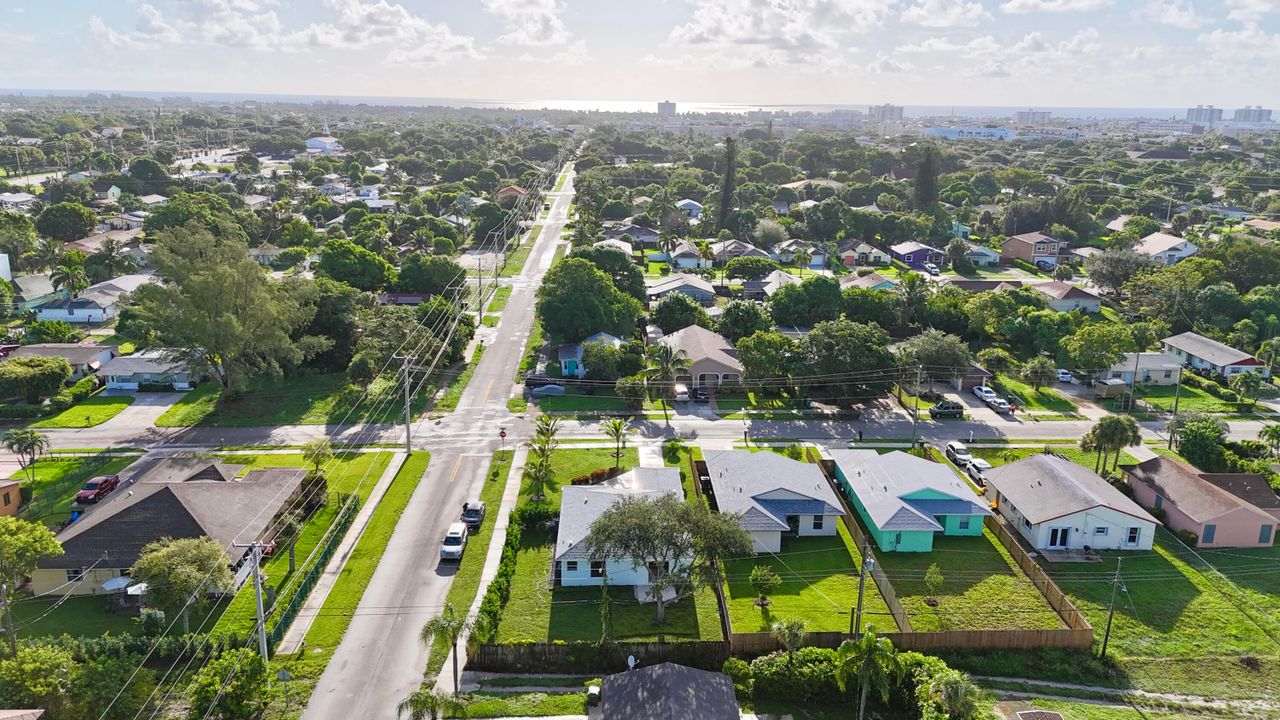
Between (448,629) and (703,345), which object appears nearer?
(448,629)

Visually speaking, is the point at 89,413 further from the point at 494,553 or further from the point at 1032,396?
the point at 1032,396

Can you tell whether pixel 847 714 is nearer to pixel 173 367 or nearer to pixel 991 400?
pixel 991 400

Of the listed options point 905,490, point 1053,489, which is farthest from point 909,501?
point 1053,489

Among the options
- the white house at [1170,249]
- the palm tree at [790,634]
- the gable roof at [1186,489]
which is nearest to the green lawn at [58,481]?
the palm tree at [790,634]

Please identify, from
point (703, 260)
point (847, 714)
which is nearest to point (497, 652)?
point (847, 714)

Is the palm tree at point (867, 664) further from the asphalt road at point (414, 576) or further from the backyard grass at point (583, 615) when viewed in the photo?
the asphalt road at point (414, 576)

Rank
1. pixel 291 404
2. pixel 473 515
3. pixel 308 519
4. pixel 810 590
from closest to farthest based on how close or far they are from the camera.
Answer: pixel 810 590 → pixel 308 519 → pixel 473 515 → pixel 291 404
